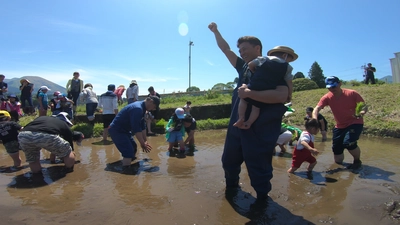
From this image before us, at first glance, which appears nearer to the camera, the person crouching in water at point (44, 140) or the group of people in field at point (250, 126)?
the group of people in field at point (250, 126)

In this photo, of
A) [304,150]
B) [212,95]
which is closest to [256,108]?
[304,150]

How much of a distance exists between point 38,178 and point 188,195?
2.57 m

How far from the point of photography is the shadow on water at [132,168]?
4902 mm

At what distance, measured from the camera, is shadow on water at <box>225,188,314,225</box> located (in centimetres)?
285

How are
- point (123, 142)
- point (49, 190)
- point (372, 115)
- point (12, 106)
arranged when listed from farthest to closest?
point (372, 115), point (12, 106), point (123, 142), point (49, 190)

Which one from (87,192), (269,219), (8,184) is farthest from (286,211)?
(8,184)

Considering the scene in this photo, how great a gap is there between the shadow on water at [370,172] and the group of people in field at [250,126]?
0.55 ft

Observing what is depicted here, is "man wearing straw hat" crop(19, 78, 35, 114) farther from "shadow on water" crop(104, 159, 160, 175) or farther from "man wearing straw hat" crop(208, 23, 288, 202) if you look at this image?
"man wearing straw hat" crop(208, 23, 288, 202)

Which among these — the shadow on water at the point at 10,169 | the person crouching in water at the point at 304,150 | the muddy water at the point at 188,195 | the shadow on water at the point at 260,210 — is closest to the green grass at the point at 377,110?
the muddy water at the point at 188,195

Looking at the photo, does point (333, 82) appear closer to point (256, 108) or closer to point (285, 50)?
point (285, 50)

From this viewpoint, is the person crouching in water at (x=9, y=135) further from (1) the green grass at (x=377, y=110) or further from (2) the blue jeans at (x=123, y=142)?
(1) the green grass at (x=377, y=110)

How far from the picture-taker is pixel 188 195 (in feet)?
11.8

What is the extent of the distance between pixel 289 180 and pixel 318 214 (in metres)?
1.29

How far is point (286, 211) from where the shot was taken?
10.1 ft
